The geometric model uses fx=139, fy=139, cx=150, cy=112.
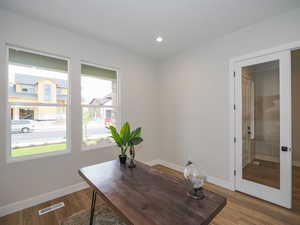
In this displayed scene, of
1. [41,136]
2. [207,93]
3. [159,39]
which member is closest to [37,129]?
[41,136]

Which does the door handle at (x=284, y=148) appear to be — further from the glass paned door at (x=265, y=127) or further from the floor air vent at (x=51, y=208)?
the floor air vent at (x=51, y=208)

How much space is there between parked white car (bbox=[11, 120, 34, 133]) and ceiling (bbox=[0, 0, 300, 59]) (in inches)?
64.6

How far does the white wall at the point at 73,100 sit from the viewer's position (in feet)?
6.58

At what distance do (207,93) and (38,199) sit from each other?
355cm

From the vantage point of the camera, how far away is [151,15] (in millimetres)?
2154

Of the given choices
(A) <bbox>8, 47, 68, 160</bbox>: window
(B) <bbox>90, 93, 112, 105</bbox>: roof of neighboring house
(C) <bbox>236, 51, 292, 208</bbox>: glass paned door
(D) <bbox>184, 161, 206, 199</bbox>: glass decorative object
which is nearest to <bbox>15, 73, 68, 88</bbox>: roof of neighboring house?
(A) <bbox>8, 47, 68, 160</bbox>: window

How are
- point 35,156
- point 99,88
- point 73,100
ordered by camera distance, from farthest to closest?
point 99,88 < point 73,100 < point 35,156

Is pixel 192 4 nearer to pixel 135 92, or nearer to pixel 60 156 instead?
pixel 135 92

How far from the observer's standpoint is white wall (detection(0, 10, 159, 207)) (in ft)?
6.58

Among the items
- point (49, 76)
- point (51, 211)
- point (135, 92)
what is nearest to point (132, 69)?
point (135, 92)

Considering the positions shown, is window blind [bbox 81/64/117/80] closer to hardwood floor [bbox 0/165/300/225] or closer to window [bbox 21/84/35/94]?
window [bbox 21/84/35/94]

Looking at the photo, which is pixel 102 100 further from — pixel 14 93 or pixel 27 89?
pixel 14 93

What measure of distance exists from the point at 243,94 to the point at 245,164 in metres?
1.27

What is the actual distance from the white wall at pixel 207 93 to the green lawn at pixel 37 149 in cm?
246
